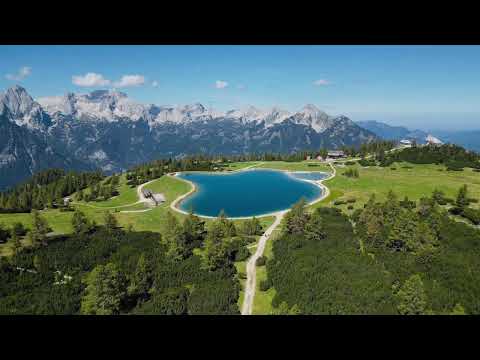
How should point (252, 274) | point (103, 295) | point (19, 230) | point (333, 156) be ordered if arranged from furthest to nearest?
point (333, 156)
point (19, 230)
point (252, 274)
point (103, 295)

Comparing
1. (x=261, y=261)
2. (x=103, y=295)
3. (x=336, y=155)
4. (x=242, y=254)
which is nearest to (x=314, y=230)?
(x=261, y=261)

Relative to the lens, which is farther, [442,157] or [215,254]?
[442,157]

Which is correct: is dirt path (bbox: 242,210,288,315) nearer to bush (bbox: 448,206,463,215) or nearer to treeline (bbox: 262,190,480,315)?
treeline (bbox: 262,190,480,315)

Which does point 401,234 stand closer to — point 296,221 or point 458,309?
point 458,309

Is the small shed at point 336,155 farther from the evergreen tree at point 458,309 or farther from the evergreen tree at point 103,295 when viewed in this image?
the evergreen tree at point 103,295

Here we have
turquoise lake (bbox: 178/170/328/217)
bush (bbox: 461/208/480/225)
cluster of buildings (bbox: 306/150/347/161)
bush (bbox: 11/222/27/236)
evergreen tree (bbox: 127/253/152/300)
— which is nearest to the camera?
evergreen tree (bbox: 127/253/152/300)

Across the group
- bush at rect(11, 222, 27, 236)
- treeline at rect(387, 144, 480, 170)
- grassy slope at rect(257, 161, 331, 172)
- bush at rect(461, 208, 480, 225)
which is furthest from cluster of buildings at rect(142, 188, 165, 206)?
treeline at rect(387, 144, 480, 170)
